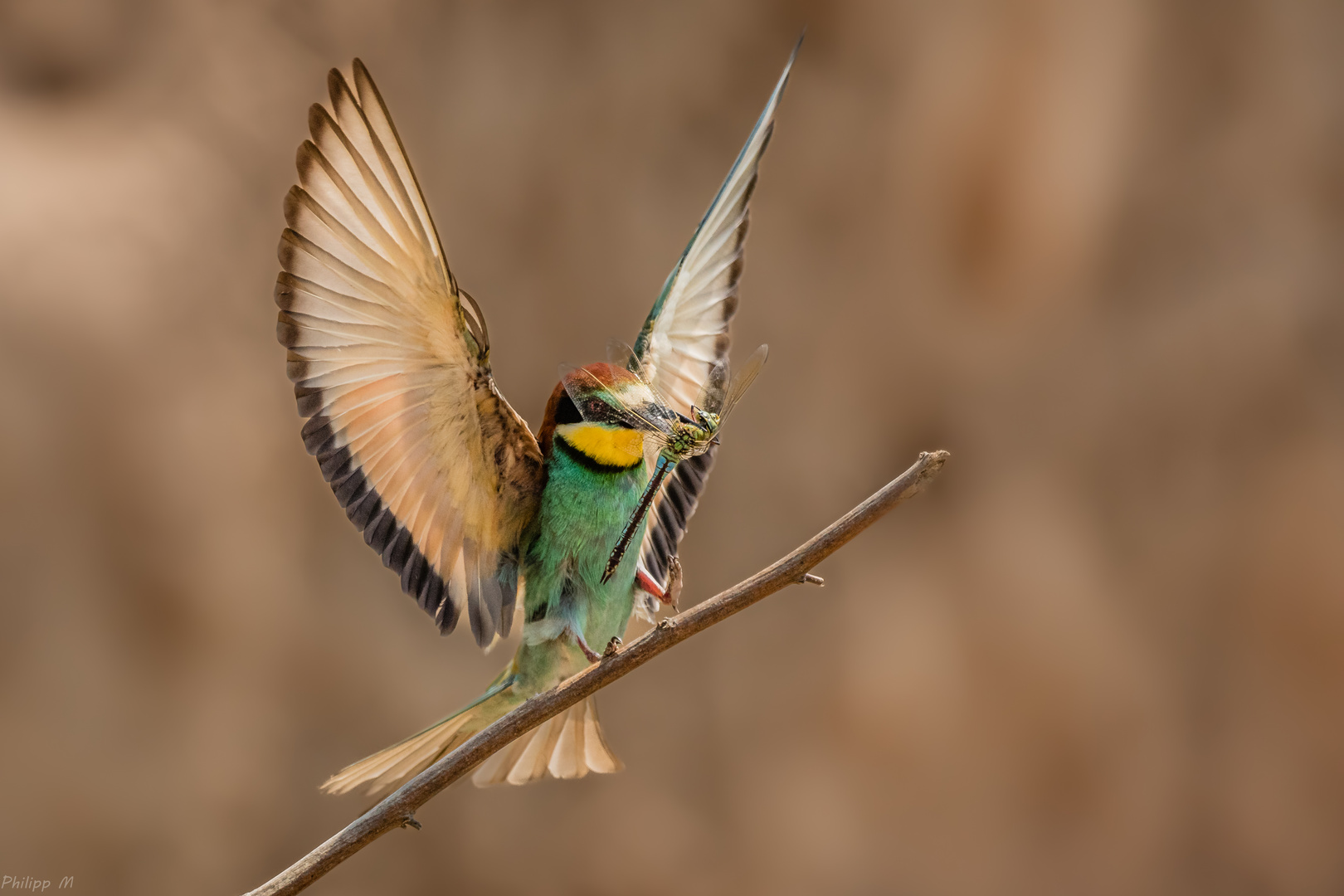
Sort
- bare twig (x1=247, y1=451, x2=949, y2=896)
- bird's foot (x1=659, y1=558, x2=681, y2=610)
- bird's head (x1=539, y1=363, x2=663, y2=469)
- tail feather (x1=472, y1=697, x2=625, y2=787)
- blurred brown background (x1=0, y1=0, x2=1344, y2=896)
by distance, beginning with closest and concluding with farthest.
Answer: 1. bare twig (x1=247, y1=451, x2=949, y2=896)
2. bird's head (x1=539, y1=363, x2=663, y2=469)
3. bird's foot (x1=659, y1=558, x2=681, y2=610)
4. tail feather (x1=472, y1=697, x2=625, y2=787)
5. blurred brown background (x1=0, y1=0, x2=1344, y2=896)

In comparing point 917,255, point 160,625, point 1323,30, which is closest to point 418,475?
point 160,625

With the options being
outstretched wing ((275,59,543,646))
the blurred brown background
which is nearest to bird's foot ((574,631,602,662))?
outstretched wing ((275,59,543,646))

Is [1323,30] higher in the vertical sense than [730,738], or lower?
higher

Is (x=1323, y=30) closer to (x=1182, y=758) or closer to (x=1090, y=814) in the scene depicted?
(x=1182, y=758)

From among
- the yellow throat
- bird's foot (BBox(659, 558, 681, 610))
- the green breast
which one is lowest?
bird's foot (BBox(659, 558, 681, 610))

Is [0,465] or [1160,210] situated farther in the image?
[1160,210]

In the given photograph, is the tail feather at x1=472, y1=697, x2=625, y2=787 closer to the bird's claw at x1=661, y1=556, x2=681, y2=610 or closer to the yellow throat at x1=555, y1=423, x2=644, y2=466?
the bird's claw at x1=661, y1=556, x2=681, y2=610

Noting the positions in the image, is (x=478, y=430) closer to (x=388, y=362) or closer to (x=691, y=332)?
(x=388, y=362)
